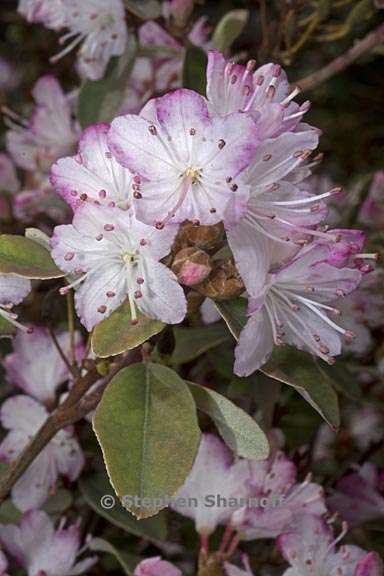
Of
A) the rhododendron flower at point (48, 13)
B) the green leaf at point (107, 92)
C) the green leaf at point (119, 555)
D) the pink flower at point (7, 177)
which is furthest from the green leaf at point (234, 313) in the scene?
the pink flower at point (7, 177)

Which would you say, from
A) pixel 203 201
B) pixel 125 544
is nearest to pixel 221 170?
pixel 203 201

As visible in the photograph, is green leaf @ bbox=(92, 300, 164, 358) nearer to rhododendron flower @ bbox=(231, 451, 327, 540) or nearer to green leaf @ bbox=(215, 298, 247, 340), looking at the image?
green leaf @ bbox=(215, 298, 247, 340)

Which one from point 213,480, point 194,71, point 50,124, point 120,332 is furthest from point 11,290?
point 50,124

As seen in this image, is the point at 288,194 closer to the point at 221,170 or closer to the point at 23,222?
the point at 221,170

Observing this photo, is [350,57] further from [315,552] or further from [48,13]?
[315,552]

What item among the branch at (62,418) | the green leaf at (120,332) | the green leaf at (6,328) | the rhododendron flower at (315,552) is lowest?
the rhododendron flower at (315,552)

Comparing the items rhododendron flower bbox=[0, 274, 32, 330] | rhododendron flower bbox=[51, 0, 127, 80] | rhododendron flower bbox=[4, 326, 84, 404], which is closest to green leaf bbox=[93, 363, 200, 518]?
rhododendron flower bbox=[0, 274, 32, 330]

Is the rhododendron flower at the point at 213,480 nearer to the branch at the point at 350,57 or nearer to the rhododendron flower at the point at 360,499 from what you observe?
the rhododendron flower at the point at 360,499
